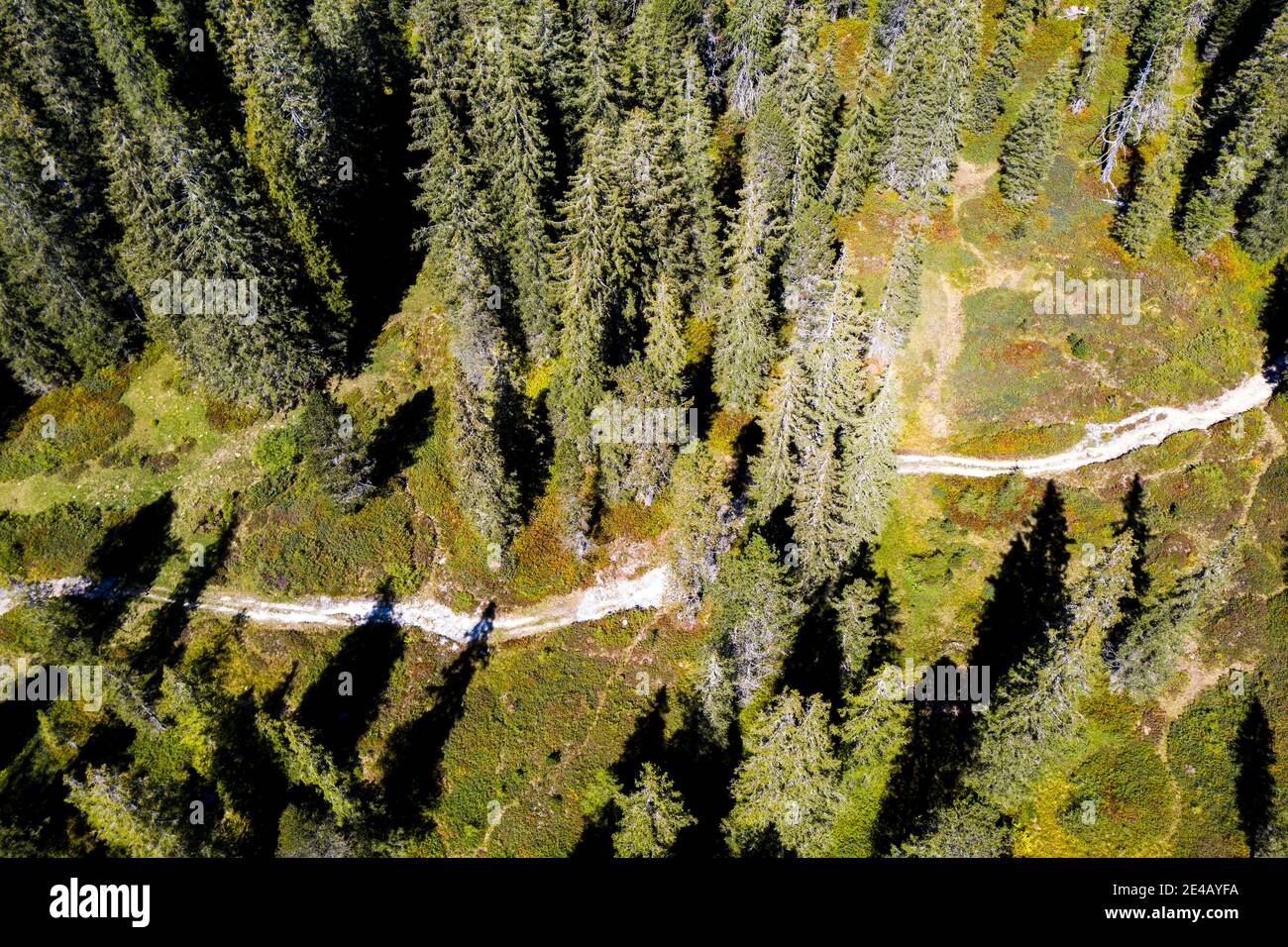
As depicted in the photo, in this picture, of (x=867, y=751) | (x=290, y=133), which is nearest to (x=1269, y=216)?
(x=867, y=751)

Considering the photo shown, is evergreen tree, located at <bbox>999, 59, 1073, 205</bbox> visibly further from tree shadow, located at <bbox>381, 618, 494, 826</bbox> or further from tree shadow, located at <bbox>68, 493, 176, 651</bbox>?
tree shadow, located at <bbox>68, 493, 176, 651</bbox>

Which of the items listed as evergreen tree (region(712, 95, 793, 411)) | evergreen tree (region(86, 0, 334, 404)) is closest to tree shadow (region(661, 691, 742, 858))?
evergreen tree (region(712, 95, 793, 411))

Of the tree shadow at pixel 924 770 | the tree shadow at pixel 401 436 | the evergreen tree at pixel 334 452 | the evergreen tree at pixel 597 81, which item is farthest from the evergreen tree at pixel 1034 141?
the evergreen tree at pixel 334 452

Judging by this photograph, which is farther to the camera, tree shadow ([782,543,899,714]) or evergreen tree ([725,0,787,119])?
evergreen tree ([725,0,787,119])

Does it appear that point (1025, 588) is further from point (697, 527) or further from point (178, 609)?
point (178, 609)

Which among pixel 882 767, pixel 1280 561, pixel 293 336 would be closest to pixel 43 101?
pixel 293 336

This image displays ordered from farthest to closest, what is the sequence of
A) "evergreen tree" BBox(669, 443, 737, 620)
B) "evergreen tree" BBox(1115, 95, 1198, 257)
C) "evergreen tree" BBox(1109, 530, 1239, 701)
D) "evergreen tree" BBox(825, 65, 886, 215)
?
1. "evergreen tree" BBox(825, 65, 886, 215)
2. "evergreen tree" BBox(1115, 95, 1198, 257)
3. "evergreen tree" BBox(669, 443, 737, 620)
4. "evergreen tree" BBox(1109, 530, 1239, 701)

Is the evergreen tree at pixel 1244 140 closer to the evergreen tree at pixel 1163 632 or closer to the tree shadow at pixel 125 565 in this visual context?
the evergreen tree at pixel 1163 632
